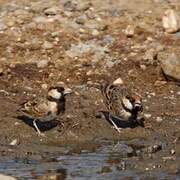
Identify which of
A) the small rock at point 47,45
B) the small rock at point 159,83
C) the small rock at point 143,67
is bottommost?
the small rock at point 159,83

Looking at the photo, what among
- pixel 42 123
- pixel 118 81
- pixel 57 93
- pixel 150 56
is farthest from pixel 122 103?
pixel 150 56

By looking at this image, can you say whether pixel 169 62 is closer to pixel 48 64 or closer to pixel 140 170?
pixel 48 64

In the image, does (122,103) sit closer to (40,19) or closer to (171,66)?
(171,66)

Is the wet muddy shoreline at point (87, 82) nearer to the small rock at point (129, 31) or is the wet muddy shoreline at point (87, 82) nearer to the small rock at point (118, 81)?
the small rock at point (129, 31)

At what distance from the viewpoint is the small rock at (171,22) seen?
47.0ft

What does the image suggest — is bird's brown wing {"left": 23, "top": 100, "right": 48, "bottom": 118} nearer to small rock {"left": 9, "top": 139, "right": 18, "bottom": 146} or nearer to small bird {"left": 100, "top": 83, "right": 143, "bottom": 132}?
small rock {"left": 9, "top": 139, "right": 18, "bottom": 146}

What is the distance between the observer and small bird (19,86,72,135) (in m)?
11.7

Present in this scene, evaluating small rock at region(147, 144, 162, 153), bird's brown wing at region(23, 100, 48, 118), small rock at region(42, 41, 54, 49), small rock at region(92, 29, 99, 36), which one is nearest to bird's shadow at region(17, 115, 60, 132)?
bird's brown wing at region(23, 100, 48, 118)

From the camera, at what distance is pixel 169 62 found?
13.0 meters

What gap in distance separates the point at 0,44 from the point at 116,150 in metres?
3.74

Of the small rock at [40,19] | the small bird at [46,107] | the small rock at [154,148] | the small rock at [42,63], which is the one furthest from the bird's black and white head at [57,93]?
the small rock at [40,19]

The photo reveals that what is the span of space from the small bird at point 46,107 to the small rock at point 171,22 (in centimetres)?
310

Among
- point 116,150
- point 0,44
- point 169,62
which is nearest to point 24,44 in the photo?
point 0,44

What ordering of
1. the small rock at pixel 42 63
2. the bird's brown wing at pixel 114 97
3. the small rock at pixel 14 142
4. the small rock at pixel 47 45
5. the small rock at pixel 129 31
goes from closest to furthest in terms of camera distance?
the small rock at pixel 14 142 → the bird's brown wing at pixel 114 97 → the small rock at pixel 42 63 → the small rock at pixel 47 45 → the small rock at pixel 129 31
